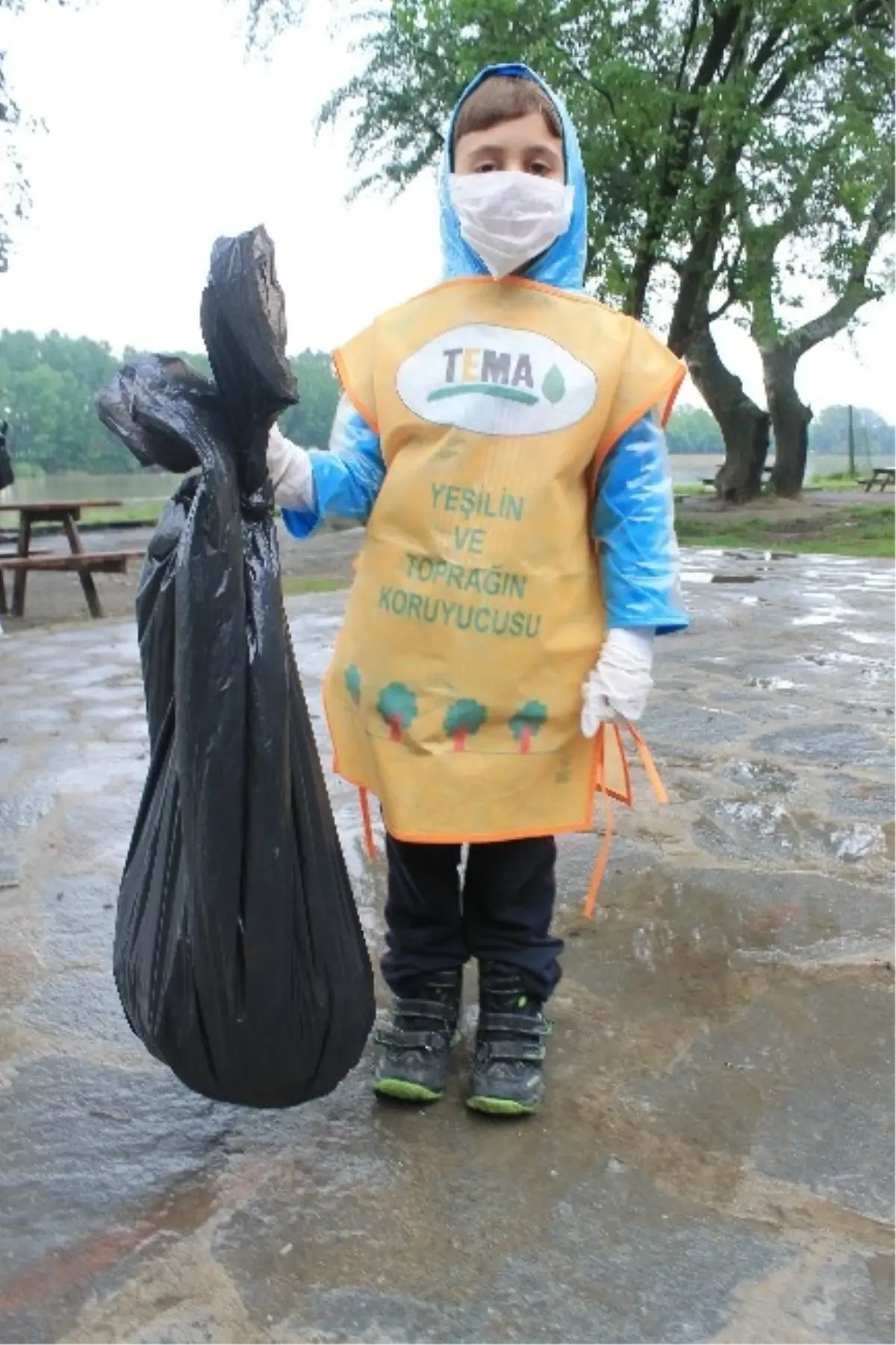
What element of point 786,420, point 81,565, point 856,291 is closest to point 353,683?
point 81,565

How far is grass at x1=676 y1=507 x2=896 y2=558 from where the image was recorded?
524 inches

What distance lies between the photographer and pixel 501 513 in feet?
6.27

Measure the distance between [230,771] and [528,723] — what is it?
545 mm

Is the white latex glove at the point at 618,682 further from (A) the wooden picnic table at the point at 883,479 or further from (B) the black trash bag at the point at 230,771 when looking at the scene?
(A) the wooden picnic table at the point at 883,479

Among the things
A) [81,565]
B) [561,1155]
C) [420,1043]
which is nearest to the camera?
[561,1155]

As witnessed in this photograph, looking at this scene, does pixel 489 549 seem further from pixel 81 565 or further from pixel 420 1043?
pixel 81 565

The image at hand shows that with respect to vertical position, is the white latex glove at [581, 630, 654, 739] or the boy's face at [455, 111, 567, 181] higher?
the boy's face at [455, 111, 567, 181]

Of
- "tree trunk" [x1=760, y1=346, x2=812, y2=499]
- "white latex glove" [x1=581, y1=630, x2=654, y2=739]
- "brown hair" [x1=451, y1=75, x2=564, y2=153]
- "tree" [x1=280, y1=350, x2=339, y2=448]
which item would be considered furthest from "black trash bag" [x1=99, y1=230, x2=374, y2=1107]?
"tree trunk" [x1=760, y1=346, x2=812, y2=499]

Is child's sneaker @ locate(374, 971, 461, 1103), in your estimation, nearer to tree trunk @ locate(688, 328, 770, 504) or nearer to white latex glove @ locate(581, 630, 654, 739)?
white latex glove @ locate(581, 630, 654, 739)

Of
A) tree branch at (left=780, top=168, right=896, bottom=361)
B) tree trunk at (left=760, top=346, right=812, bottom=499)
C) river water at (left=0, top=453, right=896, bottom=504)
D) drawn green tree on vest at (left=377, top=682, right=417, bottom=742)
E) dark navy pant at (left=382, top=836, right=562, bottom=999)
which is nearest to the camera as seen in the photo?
drawn green tree on vest at (left=377, top=682, right=417, bottom=742)

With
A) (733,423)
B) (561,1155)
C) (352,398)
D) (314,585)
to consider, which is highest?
(733,423)

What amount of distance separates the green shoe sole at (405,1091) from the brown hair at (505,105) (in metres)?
1.50

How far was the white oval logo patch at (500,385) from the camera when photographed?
1908 millimetres

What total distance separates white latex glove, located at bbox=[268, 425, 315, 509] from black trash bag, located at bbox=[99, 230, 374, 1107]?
155 millimetres
